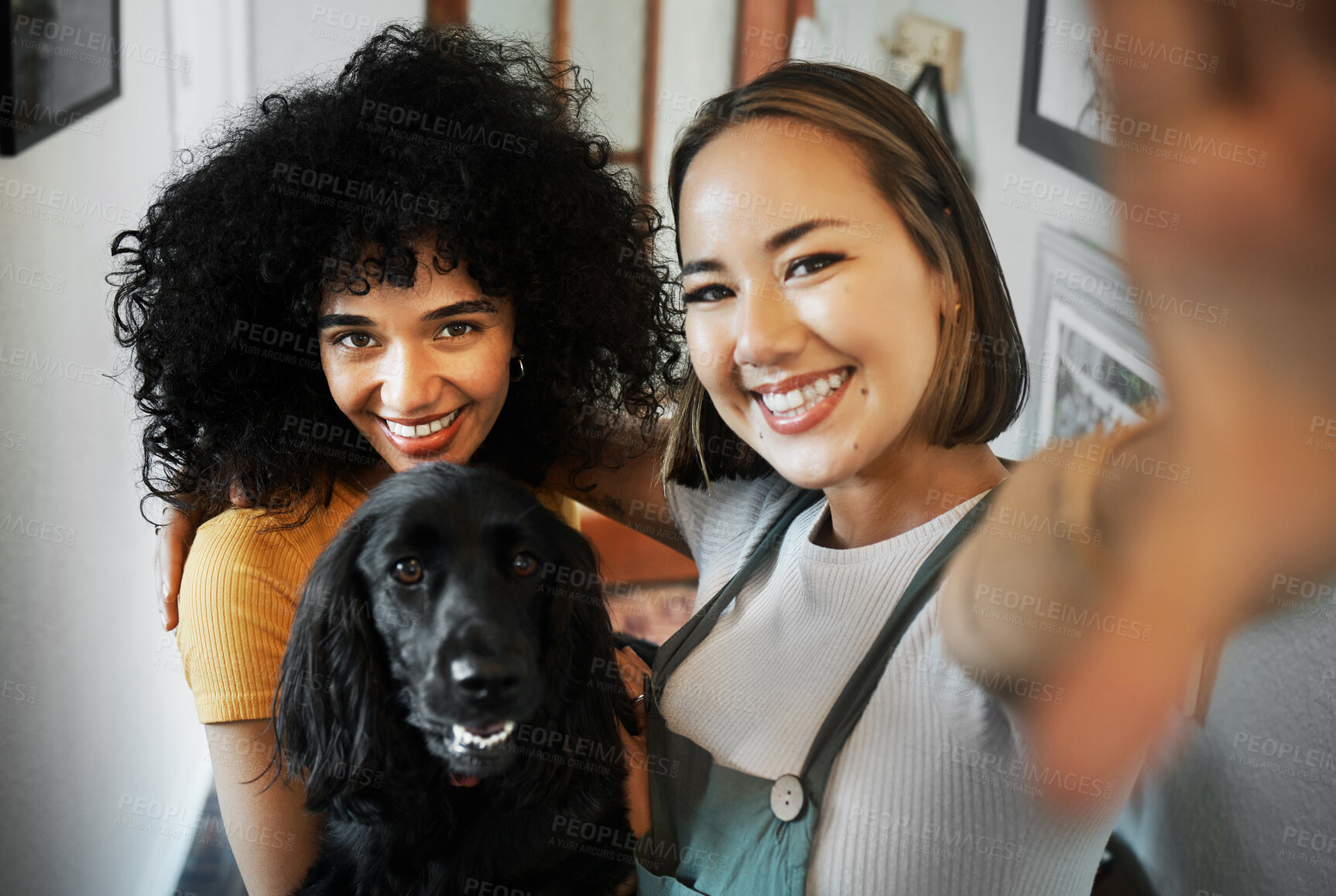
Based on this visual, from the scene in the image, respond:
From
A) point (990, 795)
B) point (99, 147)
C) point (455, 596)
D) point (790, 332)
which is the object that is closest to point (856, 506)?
point (790, 332)

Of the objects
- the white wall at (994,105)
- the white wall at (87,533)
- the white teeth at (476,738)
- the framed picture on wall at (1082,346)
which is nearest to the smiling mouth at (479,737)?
the white teeth at (476,738)

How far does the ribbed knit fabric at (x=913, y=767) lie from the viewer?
1.02 meters

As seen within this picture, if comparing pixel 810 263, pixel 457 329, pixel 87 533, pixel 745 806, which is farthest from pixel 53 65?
pixel 745 806

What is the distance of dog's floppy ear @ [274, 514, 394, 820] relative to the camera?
96cm

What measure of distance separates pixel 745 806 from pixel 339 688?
46 centimetres

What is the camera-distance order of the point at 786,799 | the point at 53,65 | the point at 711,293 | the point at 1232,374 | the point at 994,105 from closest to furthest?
the point at 1232,374 → the point at 786,799 → the point at 711,293 → the point at 53,65 → the point at 994,105

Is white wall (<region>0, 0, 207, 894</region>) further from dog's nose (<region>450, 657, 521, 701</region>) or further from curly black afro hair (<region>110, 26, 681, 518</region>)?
dog's nose (<region>450, 657, 521, 701</region>)

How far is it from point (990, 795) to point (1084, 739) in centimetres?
11

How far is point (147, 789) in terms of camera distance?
6.36ft

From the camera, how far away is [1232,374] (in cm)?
95

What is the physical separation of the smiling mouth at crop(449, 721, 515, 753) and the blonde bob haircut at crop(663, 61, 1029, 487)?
0.58 m

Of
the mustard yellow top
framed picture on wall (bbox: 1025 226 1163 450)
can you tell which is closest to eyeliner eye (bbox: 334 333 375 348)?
the mustard yellow top

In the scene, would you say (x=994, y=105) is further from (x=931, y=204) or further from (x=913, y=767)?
(x=913, y=767)

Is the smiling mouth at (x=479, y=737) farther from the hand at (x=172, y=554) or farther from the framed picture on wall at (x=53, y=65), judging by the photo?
the framed picture on wall at (x=53, y=65)
